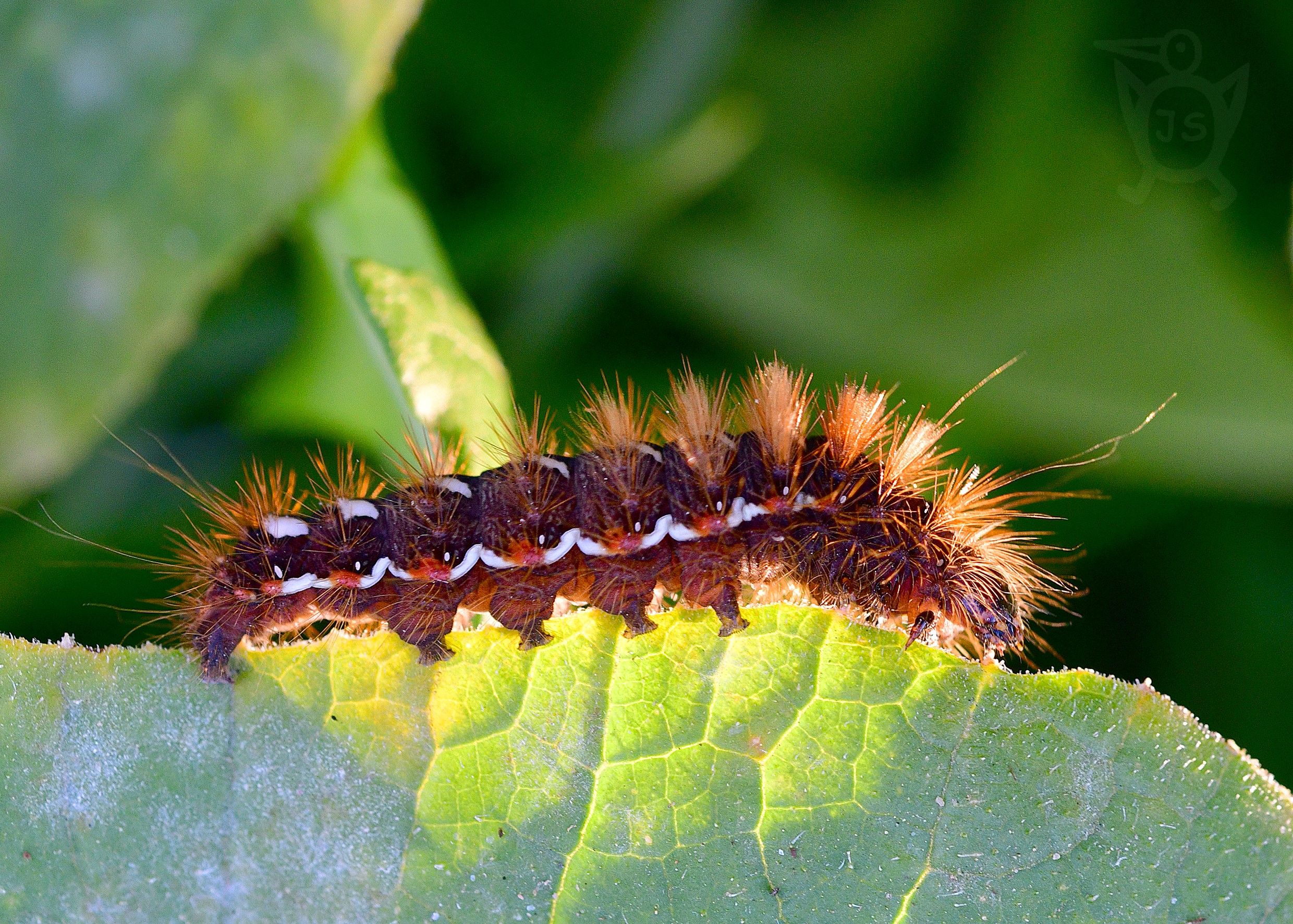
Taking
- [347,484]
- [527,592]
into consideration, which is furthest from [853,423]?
[347,484]

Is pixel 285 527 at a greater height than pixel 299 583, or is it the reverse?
pixel 285 527

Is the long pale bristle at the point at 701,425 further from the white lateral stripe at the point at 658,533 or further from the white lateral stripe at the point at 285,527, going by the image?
the white lateral stripe at the point at 285,527

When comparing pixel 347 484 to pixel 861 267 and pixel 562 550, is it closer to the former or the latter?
pixel 562 550

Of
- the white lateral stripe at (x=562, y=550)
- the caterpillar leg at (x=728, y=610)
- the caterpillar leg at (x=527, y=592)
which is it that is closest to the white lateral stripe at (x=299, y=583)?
the caterpillar leg at (x=527, y=592)

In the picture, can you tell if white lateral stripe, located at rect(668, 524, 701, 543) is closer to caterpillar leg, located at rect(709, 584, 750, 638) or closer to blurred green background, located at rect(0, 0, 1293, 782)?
caterpillar leg, located at rect(709, 584, 750, 638)

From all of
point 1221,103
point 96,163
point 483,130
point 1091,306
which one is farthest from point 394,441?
point 1221,103

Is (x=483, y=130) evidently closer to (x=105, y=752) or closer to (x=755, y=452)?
(x=755, y=452)

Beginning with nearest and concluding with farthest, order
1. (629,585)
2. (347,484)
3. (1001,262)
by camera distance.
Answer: (629,585), (347,484), (1001,262)

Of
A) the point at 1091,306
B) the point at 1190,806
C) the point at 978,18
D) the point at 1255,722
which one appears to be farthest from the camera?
the point at 978,18
